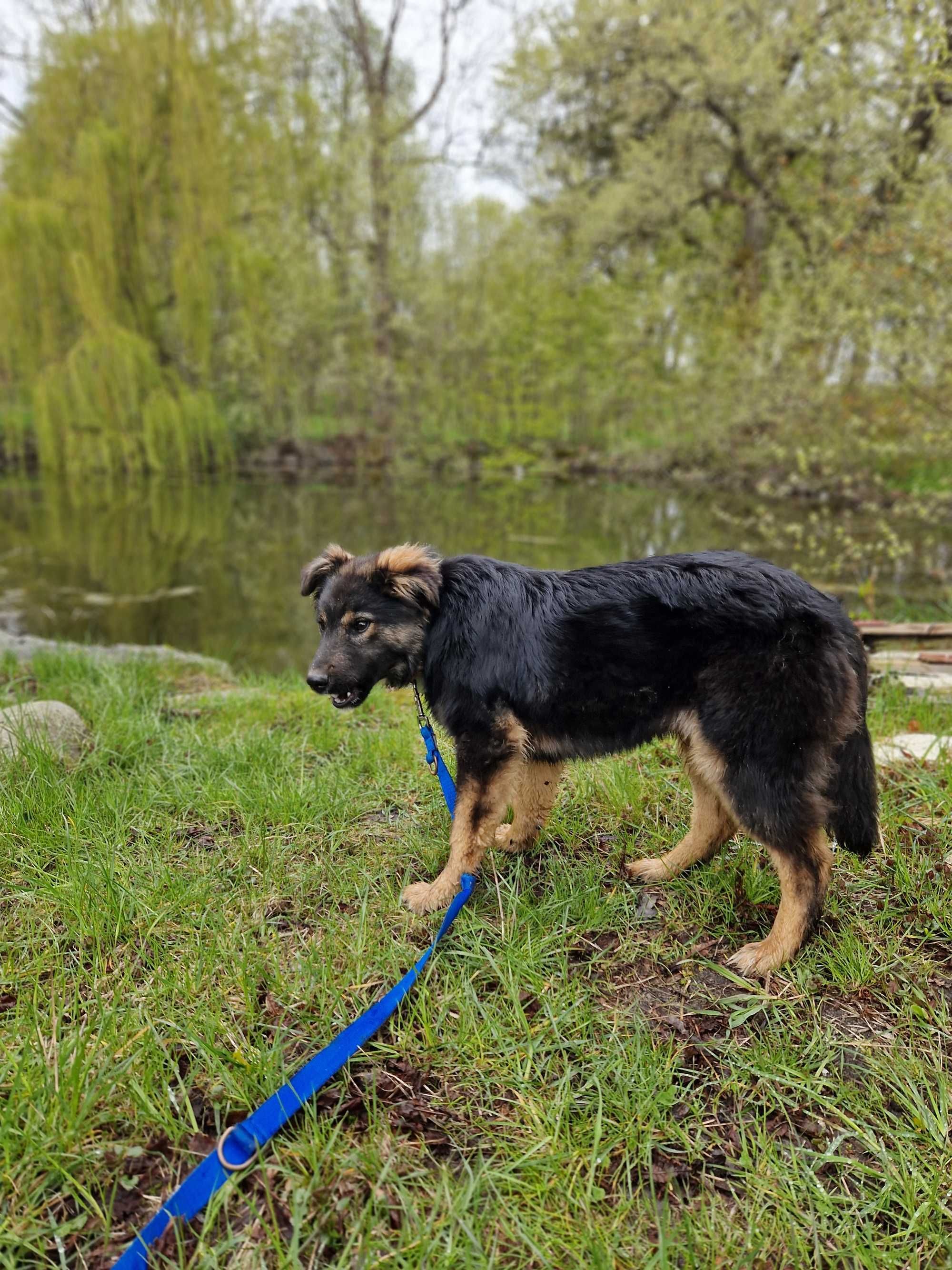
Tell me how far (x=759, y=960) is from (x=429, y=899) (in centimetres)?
121

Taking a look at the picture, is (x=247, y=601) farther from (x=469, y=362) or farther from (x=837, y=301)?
(x=469, y=362)

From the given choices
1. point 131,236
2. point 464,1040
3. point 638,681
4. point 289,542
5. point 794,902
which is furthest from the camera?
point 131,236

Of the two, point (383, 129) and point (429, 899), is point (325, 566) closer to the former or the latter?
point (429, 899)

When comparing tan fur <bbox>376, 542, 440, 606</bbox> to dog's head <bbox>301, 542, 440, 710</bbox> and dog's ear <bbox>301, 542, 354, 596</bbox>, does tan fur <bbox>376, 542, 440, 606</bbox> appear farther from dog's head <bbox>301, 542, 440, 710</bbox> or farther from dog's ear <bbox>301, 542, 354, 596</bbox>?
dog's ear <bbox>301, 542, 354, 596</bbox>

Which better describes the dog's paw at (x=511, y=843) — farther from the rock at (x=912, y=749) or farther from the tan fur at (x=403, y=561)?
the rock at (x=912, y=749)

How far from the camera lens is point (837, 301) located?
42.6ft

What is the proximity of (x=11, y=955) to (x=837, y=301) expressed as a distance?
15.3 metres

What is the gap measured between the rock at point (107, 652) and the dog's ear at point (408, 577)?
3942 mm

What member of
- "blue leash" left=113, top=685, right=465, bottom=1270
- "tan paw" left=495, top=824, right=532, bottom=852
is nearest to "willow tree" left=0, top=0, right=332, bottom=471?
"tan paw" left=495, top=824, right=532, bottom=852

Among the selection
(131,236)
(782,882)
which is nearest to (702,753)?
(782,882)

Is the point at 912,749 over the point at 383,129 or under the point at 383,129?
Result: under

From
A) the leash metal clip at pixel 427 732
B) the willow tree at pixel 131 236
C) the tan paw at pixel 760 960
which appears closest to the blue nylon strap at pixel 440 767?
the leash metal clip at pixel 427 732

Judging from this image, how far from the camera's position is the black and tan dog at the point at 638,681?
237cm

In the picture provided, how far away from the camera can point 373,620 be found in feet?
9.08
